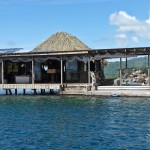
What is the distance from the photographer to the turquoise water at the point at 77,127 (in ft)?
69.8

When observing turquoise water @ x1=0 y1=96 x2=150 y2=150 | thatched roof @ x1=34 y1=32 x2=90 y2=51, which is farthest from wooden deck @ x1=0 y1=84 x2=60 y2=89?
turquoise water @ x1=0 y1=96 x2=150 y2=150

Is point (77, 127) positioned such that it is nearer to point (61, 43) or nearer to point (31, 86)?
point (31, 86)

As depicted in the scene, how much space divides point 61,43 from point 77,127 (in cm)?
4402

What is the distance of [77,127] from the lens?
88.1 feet

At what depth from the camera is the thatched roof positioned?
68188 mm

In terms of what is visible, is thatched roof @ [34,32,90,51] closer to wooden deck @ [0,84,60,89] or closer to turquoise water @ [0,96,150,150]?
wooden deck @ [0,84,60,89]

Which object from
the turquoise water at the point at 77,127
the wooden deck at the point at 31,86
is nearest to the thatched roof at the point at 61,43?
the wooden deck at the point at 31,86

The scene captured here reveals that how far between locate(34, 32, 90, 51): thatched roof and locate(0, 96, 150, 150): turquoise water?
28.5 meters

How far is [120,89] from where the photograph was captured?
52.4m

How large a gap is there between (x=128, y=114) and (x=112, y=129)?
26.3 ft

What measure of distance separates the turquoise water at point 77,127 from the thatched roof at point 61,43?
28461 mm

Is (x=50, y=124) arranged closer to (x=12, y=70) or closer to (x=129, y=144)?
(x=129, y=144)

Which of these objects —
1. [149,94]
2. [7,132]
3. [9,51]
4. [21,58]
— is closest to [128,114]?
[7,132]

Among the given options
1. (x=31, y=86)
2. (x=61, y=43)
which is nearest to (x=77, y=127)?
(x=31, y=86)
